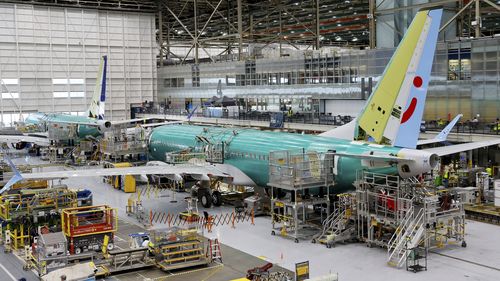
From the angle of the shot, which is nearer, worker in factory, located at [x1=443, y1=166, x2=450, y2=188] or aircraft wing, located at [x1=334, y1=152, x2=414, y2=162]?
aircraft wing, located at [x1=334, y1=152, x2=414, y2=162]

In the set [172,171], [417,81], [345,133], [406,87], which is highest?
[417,81]

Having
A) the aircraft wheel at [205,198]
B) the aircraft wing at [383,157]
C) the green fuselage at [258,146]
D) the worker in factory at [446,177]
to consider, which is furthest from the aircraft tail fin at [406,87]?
the aircraft wheel at [205,198]

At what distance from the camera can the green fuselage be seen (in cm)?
2694

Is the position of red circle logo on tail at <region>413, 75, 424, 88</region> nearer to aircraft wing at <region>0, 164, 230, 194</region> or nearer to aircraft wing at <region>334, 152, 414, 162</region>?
aircraft wing at <region>334, 152, 414, 162</region>

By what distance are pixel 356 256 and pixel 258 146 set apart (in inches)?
441

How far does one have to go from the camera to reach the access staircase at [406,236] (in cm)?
2280

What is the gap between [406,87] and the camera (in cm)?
2383

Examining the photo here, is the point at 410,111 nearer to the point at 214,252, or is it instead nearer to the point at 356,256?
the point at 356,256

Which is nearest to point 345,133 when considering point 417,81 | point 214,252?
point 417,81

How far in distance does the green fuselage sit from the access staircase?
2332 millimetres

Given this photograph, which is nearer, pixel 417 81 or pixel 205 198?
pixel 417 81

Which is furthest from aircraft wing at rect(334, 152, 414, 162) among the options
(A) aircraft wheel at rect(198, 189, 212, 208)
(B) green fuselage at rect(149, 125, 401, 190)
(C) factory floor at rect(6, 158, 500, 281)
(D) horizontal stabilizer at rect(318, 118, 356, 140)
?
(A) aircraft wheel at rect(198, 189, 212, 208)

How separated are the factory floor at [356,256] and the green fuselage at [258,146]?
346 cm

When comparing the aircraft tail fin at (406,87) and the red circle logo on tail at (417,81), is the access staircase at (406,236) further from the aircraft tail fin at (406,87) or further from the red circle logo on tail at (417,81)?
the red circle logo on tail at (417,81)
